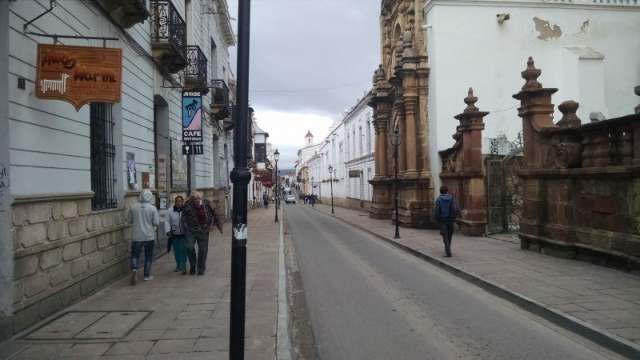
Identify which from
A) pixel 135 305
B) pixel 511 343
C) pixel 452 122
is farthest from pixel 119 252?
pixel 452 122

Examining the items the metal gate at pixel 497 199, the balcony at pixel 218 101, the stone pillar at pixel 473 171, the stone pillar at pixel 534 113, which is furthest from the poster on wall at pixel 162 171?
the metal gate at pixel 497 199

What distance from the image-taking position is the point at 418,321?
692 cm

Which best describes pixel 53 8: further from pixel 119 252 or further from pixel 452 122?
pixel 452 122

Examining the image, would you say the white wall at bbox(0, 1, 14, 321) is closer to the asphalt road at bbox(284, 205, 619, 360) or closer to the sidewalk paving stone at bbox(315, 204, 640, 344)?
the asphalt road at bbox(284, 205, 619, 360)

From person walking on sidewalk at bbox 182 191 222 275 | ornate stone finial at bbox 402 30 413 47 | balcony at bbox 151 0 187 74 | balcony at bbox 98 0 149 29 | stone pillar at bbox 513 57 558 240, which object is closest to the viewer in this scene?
balcony at bbox 98 0 149 29

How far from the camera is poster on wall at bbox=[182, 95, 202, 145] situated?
11926mm

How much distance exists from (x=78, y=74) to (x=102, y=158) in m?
2.91

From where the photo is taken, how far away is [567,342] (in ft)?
19.5

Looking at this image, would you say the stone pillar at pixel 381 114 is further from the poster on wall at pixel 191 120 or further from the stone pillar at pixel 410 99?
the poster on wall at pixel 191 120

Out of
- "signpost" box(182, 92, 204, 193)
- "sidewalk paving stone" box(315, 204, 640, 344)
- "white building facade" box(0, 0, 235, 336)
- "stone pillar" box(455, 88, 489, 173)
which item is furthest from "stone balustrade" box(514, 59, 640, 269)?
"white building facade" box(0, 0, 235, 336)

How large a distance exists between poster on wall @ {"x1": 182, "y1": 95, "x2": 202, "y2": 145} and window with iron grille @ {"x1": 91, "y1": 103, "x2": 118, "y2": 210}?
2343 millimetres

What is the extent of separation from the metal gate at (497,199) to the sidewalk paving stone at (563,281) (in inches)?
114

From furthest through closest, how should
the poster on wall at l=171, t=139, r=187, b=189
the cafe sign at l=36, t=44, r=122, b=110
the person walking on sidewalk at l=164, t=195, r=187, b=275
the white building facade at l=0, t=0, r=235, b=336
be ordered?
the poster on wall at l=171, t=139, r=187, b=189
the person walking on sidewalk at l=164, t=195, r=187, b=275
the cafe sign at l=36, t=44, r=122, b=110
the white building facade at l=0, t=0, r=235, b=336

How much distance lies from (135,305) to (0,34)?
12.8 feet
